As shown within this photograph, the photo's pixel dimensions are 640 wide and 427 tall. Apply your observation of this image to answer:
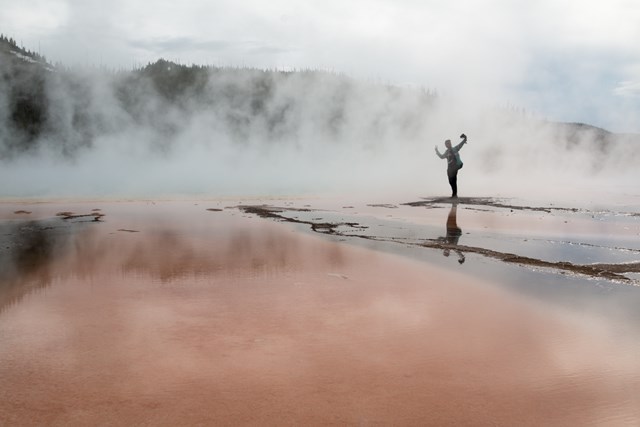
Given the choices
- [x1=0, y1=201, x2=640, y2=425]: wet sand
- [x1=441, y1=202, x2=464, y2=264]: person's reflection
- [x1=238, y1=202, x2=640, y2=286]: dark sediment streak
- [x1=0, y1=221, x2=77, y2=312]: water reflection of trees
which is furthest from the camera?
[x1=441, y1=202, x2=464, y2=264]: person's reflection

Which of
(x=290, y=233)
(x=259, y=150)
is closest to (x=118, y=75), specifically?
(x=259, y=150)

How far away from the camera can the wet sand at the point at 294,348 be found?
7.84 ft

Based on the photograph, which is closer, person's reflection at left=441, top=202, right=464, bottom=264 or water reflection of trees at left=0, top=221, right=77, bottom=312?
water reflection of trees at left=0, top=221, right=77, bottom=312

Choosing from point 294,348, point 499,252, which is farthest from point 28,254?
point 499,252

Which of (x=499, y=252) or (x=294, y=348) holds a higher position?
(x=499, y=252)

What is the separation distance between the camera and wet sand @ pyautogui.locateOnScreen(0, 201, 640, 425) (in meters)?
2.39

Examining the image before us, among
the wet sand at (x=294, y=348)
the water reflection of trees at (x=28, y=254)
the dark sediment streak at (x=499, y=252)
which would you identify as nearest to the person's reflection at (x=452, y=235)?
the dark sediment streak at (x=499, y=252)

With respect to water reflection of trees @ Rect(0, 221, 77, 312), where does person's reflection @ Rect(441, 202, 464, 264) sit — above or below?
above

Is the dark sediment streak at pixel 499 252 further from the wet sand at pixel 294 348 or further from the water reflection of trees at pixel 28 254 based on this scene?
the water reflection of trees at pixel 28 254

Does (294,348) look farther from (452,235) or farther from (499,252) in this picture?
(452,235)

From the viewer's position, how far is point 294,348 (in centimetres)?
311

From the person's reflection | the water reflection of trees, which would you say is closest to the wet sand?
the water reflection of trees

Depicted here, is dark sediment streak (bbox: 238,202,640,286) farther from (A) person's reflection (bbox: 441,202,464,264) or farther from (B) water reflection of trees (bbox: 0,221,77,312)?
(B) water reflection of trees (bbox: 0,221,77,312)

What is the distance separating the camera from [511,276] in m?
4.99
